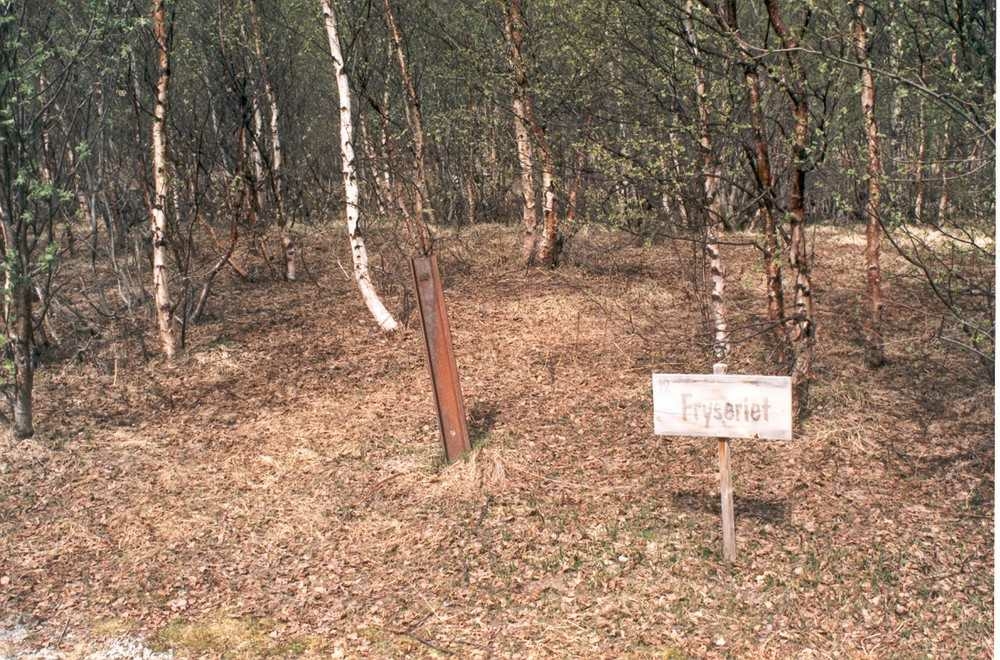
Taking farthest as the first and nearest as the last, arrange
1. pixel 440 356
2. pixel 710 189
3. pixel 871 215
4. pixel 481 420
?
pixel 710 189, pixel 871 215, pixel 481 420, pixel 440 356

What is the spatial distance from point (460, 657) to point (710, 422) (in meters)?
1.97

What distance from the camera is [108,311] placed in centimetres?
1152

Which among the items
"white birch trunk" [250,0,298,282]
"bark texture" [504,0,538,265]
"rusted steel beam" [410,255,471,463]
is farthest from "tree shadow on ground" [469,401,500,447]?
"white birch trunk" [250,0,298,282]

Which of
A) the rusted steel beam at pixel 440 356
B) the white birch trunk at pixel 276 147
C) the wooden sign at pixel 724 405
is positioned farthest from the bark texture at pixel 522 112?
the wooden sign at pixel 724 405

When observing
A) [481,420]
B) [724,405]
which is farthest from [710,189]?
[724,405]

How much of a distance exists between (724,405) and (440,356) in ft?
7.99

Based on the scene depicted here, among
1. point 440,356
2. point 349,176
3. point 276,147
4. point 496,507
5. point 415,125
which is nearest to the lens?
point 496,507

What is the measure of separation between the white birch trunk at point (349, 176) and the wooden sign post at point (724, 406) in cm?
600

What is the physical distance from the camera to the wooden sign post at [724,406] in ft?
16.8

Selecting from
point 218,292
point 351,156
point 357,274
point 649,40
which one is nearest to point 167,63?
point 351,156

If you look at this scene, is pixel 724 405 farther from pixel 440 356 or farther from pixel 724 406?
pixel 440 356

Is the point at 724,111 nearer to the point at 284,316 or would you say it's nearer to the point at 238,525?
the point at 238,525

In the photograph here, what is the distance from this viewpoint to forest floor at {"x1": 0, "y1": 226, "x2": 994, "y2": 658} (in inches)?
209

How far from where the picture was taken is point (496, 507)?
6.62 metres
